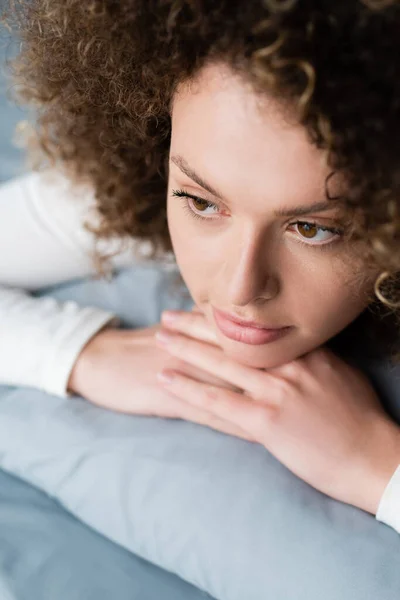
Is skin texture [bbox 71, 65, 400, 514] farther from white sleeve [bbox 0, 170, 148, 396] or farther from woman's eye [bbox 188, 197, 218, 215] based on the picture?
white sleeve [bbox 0, 170, 148, 396]

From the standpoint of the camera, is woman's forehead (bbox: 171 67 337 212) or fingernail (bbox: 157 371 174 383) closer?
woman's forehead (bbox: 171 67 337 212)

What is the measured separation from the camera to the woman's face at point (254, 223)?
68 cm

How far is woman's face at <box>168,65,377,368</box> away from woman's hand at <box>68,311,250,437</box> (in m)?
0.13

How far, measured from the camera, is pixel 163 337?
1.06 metres

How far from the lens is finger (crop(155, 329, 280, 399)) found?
3.18 feet

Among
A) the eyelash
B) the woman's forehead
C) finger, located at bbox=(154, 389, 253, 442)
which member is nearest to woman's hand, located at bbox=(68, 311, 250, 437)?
finger, located at bbox=(154, 389, 253, 442)

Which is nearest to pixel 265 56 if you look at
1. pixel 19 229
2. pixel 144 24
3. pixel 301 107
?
pixel 301 107

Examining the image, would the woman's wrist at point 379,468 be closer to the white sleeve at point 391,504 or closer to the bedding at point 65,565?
the white sleeve at point 391,504

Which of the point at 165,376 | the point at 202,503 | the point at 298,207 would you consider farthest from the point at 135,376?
the point at 298,207

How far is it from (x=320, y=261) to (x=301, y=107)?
204 mm

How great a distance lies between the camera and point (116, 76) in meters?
0.85

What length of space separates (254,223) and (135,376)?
417 millimetres

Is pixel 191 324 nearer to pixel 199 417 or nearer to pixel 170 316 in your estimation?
pixel 170 316

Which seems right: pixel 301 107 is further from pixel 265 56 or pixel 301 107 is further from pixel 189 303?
pixel 189 303
